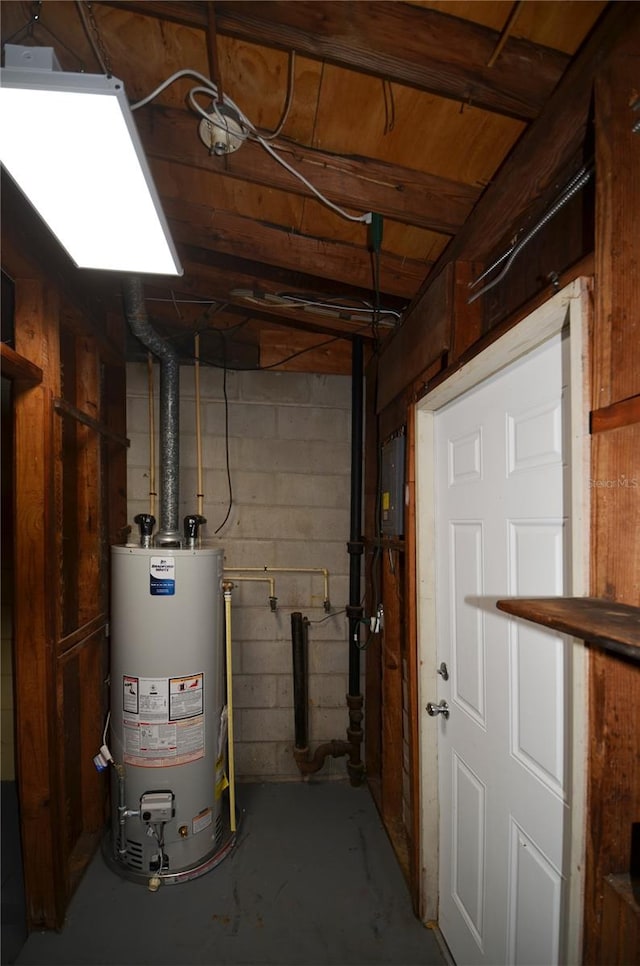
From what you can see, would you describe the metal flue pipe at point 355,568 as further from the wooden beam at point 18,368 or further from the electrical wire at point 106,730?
the wooden beam at point 18,368

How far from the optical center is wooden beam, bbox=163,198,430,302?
1728 mm

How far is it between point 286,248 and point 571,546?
1573mm

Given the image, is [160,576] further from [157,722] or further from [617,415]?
[617,415]

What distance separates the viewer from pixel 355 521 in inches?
100

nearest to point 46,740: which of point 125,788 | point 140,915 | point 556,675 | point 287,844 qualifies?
point 125,788

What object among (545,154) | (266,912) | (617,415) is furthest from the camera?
(266,912)

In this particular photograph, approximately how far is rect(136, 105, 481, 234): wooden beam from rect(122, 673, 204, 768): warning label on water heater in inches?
78.0

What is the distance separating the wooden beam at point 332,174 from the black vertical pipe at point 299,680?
2011 millimetres

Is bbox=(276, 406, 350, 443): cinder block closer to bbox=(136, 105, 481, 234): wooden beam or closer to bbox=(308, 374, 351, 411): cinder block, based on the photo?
bbox=(308, 374, 351, 411): cinder block

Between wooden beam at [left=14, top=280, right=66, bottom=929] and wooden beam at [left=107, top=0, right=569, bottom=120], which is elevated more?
wooden beam at [left=107, top=0, right=569, bottom=120]

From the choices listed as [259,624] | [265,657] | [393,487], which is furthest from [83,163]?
[265,657]

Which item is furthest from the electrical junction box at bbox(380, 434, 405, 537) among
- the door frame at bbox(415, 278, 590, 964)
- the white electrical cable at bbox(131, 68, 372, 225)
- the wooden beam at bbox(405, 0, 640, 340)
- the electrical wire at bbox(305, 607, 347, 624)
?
the white electrical cable at bbox(131, 68, 372, 225)

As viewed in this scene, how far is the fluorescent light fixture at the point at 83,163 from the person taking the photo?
717 millimetres

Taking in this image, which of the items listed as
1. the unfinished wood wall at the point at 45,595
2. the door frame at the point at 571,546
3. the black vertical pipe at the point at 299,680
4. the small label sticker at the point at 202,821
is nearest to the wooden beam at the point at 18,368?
the unfinished wood wall at the point at 45,595
